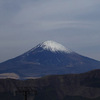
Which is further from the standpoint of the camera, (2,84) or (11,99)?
(2,84)

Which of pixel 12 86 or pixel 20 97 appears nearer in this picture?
pixel 20 97

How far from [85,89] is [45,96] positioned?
2236cm

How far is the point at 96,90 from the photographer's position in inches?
7579

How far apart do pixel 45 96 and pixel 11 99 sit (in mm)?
19041

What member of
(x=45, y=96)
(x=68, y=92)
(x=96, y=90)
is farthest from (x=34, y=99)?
(x=96, y=90)

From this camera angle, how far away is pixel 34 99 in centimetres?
19125

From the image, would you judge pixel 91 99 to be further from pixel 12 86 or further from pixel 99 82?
pixel 12 86

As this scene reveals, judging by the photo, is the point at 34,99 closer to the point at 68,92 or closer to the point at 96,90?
the point at 68,92

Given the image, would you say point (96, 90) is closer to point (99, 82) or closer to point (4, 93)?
point (99, 82)

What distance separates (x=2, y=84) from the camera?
19912 cm

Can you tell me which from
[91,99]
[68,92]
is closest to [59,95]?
[68,92]

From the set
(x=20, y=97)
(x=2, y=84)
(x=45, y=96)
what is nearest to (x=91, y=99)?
(x=45, y=96)

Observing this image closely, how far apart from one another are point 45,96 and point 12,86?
2056 centimetres

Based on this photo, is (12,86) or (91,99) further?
(12,86)
